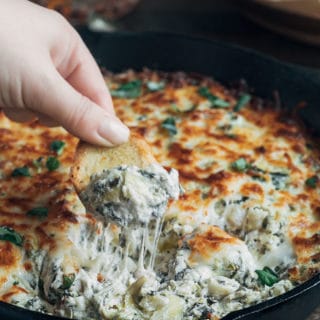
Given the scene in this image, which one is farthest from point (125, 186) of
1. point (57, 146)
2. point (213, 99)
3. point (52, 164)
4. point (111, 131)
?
point (213, 99)

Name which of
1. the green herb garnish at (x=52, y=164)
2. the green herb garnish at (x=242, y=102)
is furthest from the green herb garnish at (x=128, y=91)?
the green herb garnish at (x=52, y=164)

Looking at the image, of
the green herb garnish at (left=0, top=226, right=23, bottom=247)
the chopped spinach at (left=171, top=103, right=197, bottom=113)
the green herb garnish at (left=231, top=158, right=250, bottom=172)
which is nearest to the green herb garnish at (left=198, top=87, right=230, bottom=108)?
the chopped spinach at (left=171, top=103, right=197, bottom=113)

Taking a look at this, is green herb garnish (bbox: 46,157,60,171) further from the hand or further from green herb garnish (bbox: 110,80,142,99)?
green herb garnish (bbox: 110,80,142,99)

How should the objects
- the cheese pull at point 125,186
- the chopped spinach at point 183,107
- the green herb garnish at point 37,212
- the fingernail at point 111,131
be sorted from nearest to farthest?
the cheese pull at point 125,186
the fingernail at point 111,131
the green herb garnish at point 37,212
the chopped spinach at point 183,107

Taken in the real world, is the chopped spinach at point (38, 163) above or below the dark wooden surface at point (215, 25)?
above

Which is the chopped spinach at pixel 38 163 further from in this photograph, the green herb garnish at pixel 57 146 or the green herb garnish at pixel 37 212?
the green herb garnish at pixel 37 212
